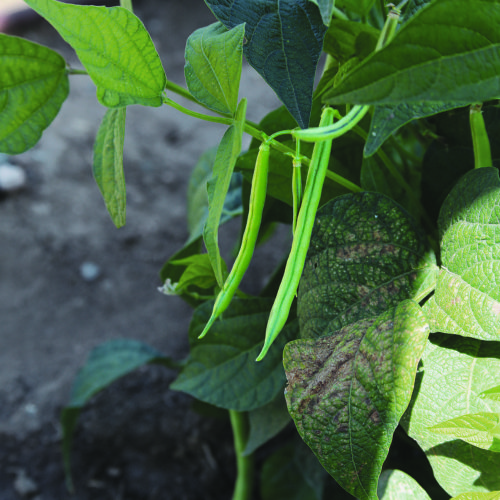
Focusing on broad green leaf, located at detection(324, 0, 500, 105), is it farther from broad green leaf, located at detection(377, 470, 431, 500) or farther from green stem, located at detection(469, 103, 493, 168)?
broad green leaf, located at detection(377, 470, 431, 500)

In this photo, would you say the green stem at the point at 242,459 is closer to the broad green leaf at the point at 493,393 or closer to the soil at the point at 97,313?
the soil at the point at 97,313

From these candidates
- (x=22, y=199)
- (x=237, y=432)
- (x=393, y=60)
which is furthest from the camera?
(x=22, y=199)

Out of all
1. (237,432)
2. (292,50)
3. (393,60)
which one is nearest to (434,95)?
(393,60)

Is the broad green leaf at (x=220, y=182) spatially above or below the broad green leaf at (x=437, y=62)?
below

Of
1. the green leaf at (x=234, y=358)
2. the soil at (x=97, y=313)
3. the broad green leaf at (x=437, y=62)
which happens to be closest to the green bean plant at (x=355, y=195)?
the broad green leaf at (x=437, y=62)

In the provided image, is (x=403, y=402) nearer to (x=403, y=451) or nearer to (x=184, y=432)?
(x=403, y=451)

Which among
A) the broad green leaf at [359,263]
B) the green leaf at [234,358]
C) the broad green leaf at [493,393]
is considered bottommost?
the green leaf at [234,358]
